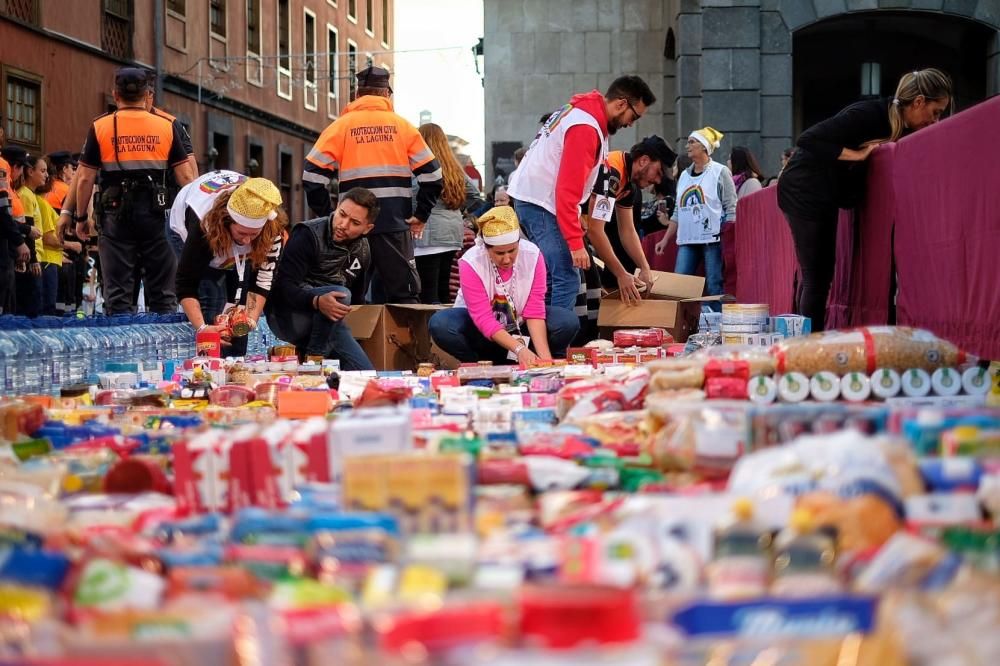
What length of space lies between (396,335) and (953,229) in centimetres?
364

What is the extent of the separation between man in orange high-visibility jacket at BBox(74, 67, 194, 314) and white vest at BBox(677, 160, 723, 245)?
4.74 meters

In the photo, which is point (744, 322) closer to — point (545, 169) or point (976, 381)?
point (545, 169)

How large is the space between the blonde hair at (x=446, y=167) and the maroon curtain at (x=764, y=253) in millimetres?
2030

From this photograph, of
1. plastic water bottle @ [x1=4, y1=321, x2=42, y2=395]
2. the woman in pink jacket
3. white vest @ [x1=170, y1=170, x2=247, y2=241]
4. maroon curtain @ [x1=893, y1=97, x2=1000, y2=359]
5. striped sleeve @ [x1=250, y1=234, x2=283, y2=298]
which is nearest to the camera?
maroon curtain @ [x1=893, y1=97, x2=1000, y2=359]

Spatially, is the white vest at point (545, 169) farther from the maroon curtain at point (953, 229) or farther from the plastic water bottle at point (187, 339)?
the plastic water bottle at point (187, 339)

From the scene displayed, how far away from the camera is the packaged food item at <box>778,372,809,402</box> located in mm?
3893


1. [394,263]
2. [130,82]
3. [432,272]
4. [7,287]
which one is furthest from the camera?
[7,287]

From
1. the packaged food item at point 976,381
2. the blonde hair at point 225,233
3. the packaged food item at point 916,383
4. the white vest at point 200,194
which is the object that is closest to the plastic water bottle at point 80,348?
the blonde hair at point 225,233

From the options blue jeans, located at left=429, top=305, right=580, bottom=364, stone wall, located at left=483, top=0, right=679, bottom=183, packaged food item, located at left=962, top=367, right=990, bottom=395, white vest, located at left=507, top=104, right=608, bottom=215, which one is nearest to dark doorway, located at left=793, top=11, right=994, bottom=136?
stone wall, located at left=483, top=0, right=679, bottom=183

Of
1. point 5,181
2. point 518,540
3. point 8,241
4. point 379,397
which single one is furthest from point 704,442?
point 8,241

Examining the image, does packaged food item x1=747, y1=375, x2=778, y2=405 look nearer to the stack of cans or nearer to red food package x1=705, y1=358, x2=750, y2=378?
red food package x1=705, y1=358, x2=750, y2=378

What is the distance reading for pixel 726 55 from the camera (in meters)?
16.0

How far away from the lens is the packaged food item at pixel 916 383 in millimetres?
3926

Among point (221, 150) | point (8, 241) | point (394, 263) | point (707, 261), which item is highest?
point (221, 150)
